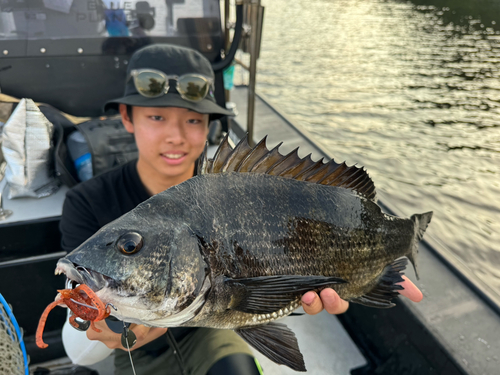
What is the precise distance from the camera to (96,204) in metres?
1.94

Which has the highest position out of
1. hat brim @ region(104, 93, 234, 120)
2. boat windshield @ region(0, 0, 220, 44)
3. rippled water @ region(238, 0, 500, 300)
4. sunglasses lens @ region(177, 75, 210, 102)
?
boat windshield @ region(0, 0, 220, 44)

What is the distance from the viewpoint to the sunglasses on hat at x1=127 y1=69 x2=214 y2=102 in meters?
1.96

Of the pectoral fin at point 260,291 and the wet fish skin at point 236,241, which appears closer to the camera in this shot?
the wet fish skin at point 236,241

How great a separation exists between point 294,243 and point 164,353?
1368 millimetres

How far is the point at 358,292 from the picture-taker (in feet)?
5.31

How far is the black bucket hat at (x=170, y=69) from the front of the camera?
1927mm

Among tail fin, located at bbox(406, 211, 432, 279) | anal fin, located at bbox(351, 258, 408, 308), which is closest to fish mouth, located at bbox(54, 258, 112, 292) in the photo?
anal fin, located at bbox(351, 258, 408, 308)

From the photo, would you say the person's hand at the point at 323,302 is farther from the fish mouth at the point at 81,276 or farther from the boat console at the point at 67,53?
the boat console at the point at 67,53

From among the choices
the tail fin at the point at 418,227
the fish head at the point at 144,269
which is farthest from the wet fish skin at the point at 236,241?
the tail fin at the point at 418,227

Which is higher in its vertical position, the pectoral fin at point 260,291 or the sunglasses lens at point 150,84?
the sunglasses lens at point 150,84

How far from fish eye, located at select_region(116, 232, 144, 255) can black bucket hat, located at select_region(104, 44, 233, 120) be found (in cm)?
97

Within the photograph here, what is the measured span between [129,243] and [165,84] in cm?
118

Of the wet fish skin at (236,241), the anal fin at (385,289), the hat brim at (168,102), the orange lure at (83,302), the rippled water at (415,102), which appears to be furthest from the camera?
the rippled water at (415,102)

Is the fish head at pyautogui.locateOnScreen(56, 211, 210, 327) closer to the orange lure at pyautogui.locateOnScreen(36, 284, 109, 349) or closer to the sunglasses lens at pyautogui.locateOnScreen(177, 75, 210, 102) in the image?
the orange lure at pyautogui.locateOnScreen(36, 284, 109, 349)
